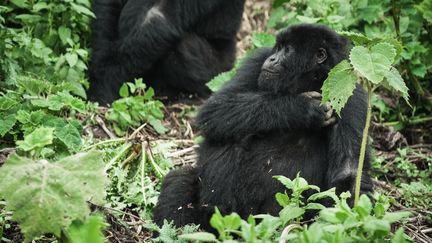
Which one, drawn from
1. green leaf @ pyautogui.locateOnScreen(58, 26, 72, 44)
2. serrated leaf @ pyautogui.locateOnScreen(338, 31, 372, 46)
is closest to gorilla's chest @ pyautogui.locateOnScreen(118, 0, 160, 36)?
green leaf @ pyautogui.locateOnScreen(58, 26, 72, 44)

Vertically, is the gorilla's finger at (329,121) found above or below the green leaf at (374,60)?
below

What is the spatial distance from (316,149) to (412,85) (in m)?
2.17

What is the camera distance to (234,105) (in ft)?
13.3

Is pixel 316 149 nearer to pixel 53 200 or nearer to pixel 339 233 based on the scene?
pixel 339 233

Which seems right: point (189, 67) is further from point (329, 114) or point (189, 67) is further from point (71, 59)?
point (329, 114)

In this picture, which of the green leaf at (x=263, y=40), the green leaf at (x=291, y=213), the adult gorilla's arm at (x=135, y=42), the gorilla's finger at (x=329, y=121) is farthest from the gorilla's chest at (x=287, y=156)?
the adult gorilla's arm at (x=135, y=42)

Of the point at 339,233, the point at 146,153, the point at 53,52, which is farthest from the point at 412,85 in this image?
the point at 339,233

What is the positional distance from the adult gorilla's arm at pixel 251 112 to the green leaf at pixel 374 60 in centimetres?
88

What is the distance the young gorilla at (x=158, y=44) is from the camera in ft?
20.3

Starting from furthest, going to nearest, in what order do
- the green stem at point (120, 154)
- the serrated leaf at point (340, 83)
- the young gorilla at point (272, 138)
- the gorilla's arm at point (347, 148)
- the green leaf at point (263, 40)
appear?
the green leaf at point (263, 40) → the green stem at point (120, 154) → the young gorilla at point (272, 138) → the gorilla's arm at point (347, 148) → the serrated leaf at point (340, 83)

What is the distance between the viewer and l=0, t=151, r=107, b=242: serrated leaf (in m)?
2.59

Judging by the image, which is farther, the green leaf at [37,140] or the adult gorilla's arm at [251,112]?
the adult gorilla's arm at [251,112]

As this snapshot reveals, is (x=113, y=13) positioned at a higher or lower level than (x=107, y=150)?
higher

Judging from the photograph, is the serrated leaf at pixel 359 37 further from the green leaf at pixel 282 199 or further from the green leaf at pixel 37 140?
the green leaf at pixel 37 140
